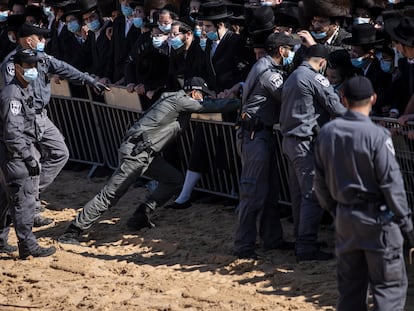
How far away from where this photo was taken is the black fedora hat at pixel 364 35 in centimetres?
1157

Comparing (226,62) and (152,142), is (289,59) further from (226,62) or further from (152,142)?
(152,142)

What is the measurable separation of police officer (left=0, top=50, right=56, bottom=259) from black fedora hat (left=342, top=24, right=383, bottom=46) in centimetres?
326

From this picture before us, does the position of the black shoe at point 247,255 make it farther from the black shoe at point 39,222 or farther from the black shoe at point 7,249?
the black shoe at point 39,222

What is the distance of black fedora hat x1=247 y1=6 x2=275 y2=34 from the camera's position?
1216 centimetres

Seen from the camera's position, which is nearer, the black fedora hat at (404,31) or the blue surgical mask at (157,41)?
the black fedora hat at (404,31)

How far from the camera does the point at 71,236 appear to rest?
12.7 m

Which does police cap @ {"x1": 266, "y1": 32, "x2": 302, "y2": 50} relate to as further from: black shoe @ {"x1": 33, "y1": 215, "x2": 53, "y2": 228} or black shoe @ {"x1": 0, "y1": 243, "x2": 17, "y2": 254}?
black shoe @ {"x1": 33, "y1": 215, "x2": 53, "y2": 228}

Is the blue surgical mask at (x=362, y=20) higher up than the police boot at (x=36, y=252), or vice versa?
the blue surgical mask at (x=362, y=20)

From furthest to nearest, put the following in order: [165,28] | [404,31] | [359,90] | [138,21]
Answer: [138,21]
[165,28]
[404,31]
[359,90]

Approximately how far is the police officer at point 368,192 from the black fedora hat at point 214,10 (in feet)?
15.7

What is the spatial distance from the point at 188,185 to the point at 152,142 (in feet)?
4.09

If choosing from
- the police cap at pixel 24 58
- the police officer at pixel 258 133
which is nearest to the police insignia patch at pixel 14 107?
the police cap at pixel 24 58

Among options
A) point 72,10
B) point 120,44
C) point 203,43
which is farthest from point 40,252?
point 72,10

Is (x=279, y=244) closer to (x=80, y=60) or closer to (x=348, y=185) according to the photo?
(x=348, y=185)
